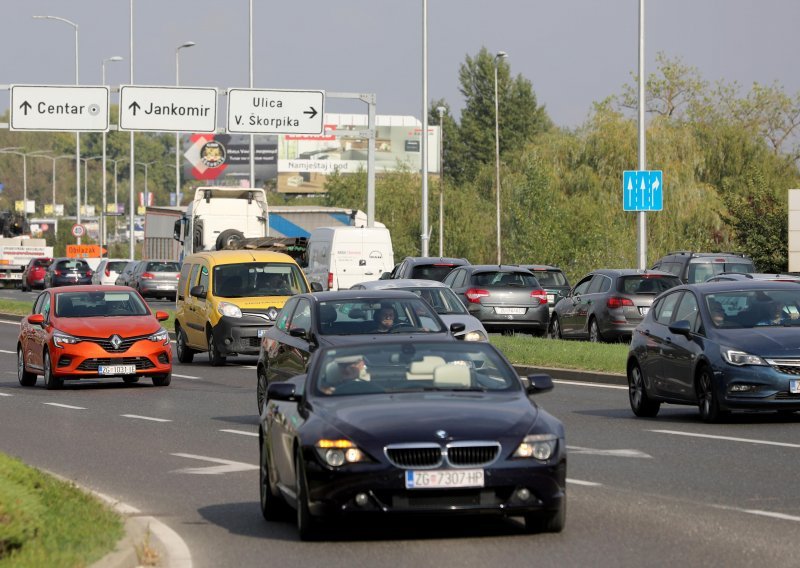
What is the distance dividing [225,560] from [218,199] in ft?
129

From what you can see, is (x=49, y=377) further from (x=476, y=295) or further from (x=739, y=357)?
(x=476, y=295)

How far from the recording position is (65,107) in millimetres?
51531

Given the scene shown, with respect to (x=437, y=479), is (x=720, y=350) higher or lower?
higher

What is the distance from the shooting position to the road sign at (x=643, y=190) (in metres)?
37.8

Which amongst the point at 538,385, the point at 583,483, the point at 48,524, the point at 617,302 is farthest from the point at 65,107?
the point at 48,524

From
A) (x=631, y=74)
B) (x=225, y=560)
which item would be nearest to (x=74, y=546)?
(x=225, y=560)

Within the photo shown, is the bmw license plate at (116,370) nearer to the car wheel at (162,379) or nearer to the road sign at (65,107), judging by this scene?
the car wheel at (162,379)

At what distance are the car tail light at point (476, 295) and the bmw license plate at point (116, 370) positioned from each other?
460 inches

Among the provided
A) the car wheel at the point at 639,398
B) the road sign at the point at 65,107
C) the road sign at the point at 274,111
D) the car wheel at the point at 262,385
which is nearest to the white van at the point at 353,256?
the road sign at the point at 274,111

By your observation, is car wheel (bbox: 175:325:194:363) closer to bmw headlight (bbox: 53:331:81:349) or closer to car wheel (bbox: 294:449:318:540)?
bmw headlight (bbox: 53:331:81:349)

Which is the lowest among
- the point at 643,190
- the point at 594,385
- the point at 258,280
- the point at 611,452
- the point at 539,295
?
the point at 594,385

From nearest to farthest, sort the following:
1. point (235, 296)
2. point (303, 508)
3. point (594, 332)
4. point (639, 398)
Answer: point (303, 508) → point (639, 398) → point (235, 296) → point (594, 332)

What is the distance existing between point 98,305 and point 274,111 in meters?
25.0

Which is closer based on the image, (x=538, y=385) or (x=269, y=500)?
(x=269, y=500)
